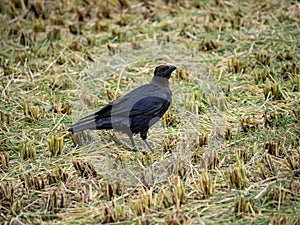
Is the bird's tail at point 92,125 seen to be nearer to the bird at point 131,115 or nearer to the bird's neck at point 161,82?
the bird at point 131,115

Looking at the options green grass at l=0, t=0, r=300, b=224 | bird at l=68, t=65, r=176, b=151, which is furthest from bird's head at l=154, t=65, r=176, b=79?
green grass at l=0, t=0, r=300, b=224

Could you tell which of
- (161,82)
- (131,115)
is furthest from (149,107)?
(161,82)

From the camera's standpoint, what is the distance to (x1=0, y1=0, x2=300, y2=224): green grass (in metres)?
3.57

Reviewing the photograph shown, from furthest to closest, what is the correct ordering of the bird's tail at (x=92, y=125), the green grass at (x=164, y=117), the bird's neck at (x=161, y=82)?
the bird's neck at (x=161, y=82) → the bird's tail at (x=92, y=125) → the green grass at (x=164, y=117)

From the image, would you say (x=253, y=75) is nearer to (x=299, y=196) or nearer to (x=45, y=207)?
(x=299, y=196)

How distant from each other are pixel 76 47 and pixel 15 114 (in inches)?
62.8

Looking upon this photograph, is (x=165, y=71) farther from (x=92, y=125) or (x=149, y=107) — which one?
(x=92, y=125)

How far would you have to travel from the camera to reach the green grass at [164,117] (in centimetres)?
357

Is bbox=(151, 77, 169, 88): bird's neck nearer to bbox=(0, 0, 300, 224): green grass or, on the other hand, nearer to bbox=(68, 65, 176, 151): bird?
bbox=(68, 65, 176, 151): bird

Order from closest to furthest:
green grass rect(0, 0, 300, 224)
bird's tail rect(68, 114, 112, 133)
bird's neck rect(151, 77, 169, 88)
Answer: green grass rect(0, 0, 300, 224) → bird's tail rect(68, 114, 112, 133) → bird's neck rect(151, 77, 169, 88)

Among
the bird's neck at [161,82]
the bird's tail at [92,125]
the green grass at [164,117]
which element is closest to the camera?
the green grass at [164,117]

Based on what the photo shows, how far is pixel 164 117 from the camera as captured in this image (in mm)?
4875

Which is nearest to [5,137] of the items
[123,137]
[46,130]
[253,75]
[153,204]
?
[46,130]

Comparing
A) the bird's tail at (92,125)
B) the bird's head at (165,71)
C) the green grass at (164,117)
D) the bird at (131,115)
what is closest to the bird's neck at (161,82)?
the bird's head at (165,71)
